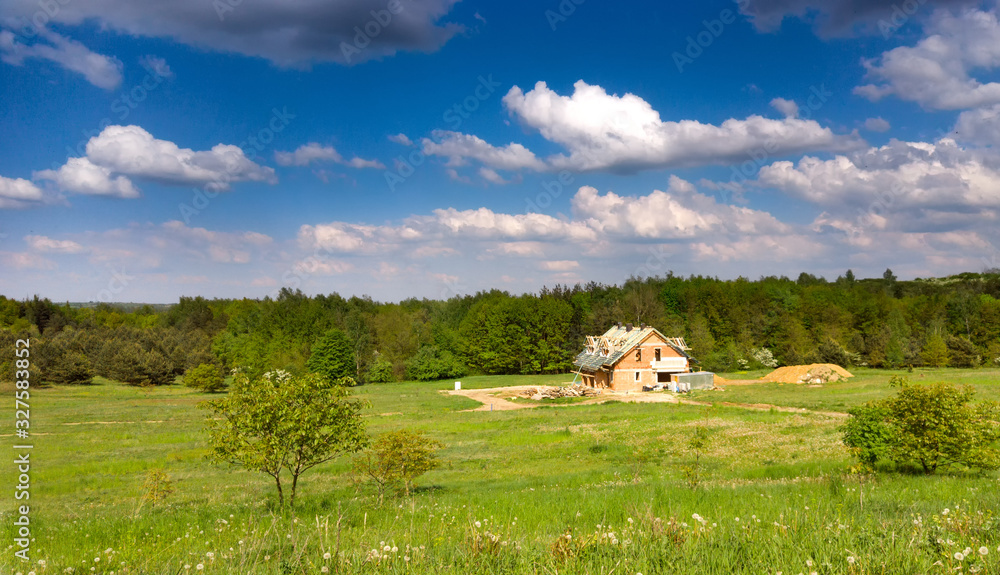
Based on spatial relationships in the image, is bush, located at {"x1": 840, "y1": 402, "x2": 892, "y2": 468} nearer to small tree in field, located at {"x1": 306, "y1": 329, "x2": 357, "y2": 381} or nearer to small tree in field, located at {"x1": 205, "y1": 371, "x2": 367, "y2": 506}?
small tree in field, located at {"x1": 205, "y1": 371, "x2": 367, "y2": 506}

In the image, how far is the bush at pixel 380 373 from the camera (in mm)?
91938

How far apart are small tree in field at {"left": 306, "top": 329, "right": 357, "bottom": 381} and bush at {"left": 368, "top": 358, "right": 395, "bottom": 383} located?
4.26 metres

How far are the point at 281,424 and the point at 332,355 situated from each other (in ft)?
251

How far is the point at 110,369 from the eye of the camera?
88500 mm

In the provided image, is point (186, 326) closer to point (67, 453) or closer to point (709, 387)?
point (67, 453)

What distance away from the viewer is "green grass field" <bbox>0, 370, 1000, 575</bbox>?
4707mm

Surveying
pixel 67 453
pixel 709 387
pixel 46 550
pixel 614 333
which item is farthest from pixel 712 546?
pixel 614 333

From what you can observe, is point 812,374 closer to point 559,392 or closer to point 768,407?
point 768,407

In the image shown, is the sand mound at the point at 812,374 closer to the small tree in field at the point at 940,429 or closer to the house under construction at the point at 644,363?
the house under construction at the point at 644,363

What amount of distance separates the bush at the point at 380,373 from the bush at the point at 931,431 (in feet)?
269

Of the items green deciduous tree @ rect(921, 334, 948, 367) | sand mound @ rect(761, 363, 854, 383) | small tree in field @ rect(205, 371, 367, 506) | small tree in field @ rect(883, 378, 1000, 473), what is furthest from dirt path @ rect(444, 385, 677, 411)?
green deciduous tree @ rect(921, 334, 948, 367)

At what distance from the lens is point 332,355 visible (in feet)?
288

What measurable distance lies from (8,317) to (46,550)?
13313cm

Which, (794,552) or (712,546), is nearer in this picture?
(794,552)
